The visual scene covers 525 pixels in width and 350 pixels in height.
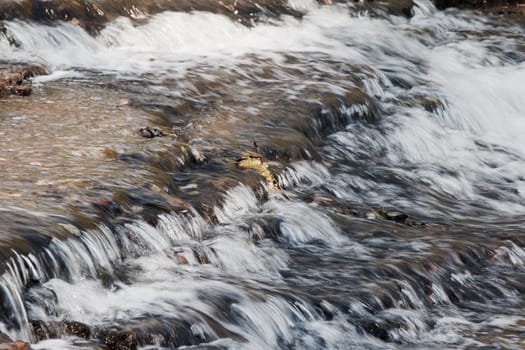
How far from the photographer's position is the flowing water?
5.61 meters

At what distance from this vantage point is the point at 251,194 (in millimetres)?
7469

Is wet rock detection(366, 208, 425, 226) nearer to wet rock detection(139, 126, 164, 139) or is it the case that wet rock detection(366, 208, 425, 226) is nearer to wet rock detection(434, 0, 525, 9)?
wet rock detection(139, 126, 164, 139)

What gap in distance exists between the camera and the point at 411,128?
33.7ft

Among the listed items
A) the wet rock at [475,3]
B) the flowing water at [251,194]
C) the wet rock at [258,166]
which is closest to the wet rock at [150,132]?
the flowing water at [251,194]

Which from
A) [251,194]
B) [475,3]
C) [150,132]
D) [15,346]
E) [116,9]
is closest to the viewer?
[15,346]

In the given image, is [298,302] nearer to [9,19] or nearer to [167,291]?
[167,291]

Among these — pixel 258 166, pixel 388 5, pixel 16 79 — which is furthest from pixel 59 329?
pixel 388 5

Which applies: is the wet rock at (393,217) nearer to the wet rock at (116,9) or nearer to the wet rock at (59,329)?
the wet rock at (59,329)

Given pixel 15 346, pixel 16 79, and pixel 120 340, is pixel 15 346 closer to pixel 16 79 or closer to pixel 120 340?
pixel 120 340

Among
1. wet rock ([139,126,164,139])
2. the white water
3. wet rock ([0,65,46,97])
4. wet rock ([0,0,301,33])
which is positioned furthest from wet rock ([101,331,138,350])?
wet rock ([0,0,301,33])

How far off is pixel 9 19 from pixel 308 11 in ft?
15.3

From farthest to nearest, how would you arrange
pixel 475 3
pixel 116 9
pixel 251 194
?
pixel 475 3 < pixel 116 9 < pixel 251 194

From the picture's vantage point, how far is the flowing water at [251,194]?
5613 millimetres

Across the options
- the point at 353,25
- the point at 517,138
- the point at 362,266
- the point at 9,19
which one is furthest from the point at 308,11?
the point at 362,266
